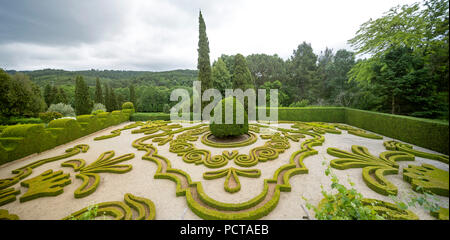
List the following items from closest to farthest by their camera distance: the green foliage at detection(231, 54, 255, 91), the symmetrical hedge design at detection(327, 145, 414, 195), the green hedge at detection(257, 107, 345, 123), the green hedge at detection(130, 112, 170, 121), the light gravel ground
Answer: the light gravel ground → the symmetrical hedge design at detection(327, 145, 414, 195) → the green hedge at detection(257, 107, 345, 123) → the green hedge at detection(130, 112, 170, 121) → the green foliage at detection(231, 54, 255, 91)

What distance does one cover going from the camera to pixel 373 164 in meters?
5.06

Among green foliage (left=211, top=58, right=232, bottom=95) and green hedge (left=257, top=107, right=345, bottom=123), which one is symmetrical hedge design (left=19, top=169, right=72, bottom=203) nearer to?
green hedge (left=257, top=107, right=345, bottom=123)

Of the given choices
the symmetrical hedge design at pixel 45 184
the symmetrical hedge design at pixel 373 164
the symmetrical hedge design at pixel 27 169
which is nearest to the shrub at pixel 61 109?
the symmetrical hedge design at pixel 27 169

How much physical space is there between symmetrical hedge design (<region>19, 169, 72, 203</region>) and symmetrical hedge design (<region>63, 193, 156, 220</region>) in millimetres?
1639

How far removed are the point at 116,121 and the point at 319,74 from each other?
1171 inches

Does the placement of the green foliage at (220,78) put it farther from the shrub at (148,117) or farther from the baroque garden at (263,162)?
the baroque garden at (263,162)

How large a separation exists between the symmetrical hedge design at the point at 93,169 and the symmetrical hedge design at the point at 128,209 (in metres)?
1.01

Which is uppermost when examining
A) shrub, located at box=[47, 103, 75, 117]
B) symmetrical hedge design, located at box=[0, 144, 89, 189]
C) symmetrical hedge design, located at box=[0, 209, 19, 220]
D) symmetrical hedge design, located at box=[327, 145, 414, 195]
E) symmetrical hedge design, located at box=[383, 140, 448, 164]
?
shrub, located at box=[47, 103, 75, 117]

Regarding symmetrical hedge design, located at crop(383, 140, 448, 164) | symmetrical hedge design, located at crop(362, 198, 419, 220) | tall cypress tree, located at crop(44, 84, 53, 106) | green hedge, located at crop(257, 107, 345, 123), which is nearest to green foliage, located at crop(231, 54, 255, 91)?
green hedge, located at crop(257, 107, 345, 123)

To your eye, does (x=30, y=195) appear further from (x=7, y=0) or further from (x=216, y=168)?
(x=216, y=168)

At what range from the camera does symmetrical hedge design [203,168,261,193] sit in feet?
14.1

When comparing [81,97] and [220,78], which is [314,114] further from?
[81,97]

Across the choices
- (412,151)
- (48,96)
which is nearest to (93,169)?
(412,151)
